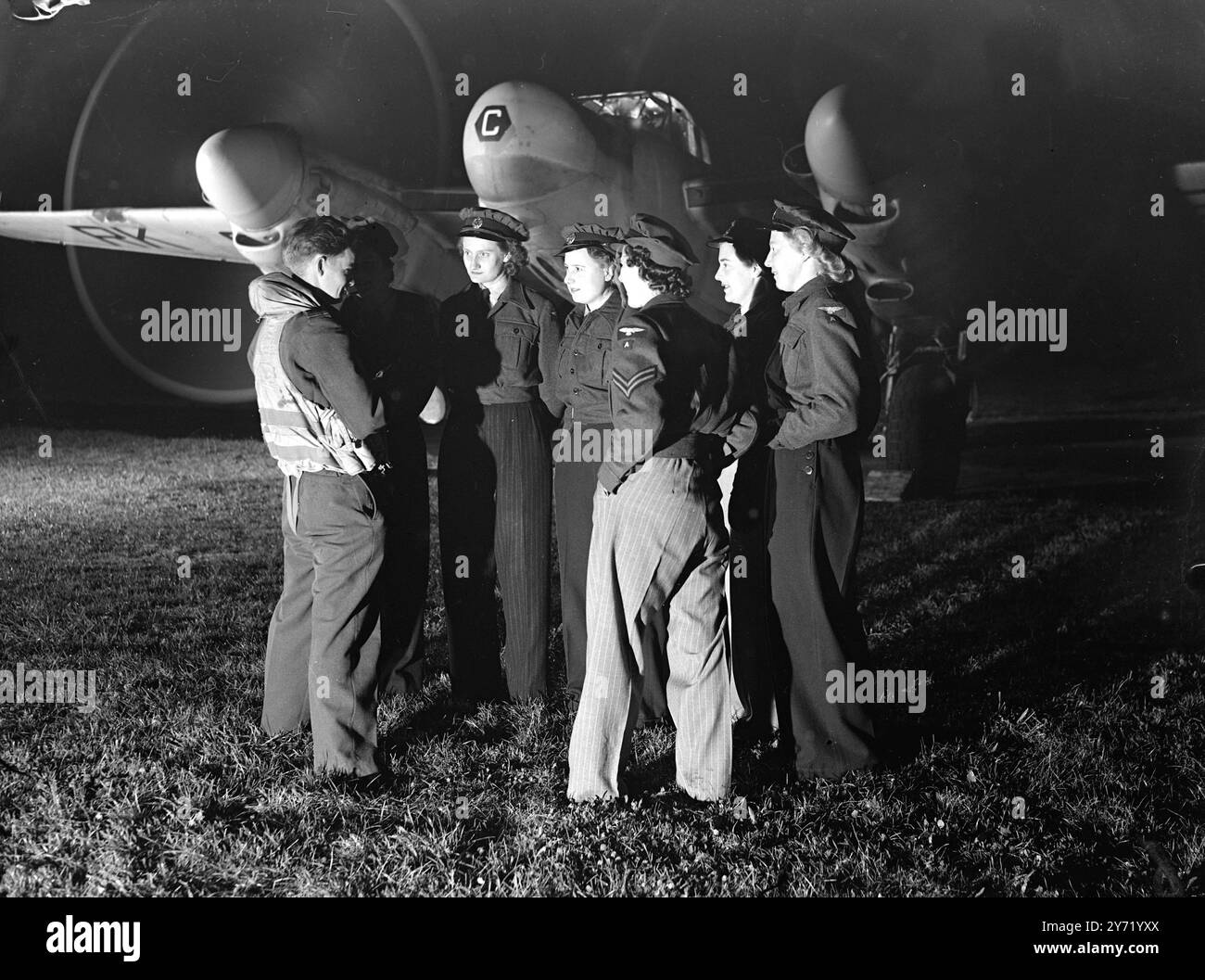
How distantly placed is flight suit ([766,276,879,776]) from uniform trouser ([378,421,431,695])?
52.3 inches

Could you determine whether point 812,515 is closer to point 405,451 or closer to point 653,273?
point 653,273

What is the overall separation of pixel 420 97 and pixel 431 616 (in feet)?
15.1

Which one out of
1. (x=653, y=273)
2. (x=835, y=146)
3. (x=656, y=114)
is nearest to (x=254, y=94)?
(x=656, y=114)

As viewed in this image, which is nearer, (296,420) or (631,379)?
(631,379)

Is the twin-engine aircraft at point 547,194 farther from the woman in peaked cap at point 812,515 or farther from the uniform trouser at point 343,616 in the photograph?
the woman in peaked cap at point 812,515

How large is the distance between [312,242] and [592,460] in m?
1.14

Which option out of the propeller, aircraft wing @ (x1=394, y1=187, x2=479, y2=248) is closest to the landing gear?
aircraft wing @ (x1=394, y1=187, x2=479, y2=248)

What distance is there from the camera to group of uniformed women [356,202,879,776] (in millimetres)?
2781

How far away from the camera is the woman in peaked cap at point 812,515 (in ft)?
9.07

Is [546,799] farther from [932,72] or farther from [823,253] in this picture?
[932,72]

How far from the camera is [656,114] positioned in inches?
269

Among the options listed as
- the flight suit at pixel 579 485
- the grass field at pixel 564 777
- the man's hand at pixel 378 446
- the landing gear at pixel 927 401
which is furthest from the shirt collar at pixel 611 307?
the landing gear at pixel 927 401

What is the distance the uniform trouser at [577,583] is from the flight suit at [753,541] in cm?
32
